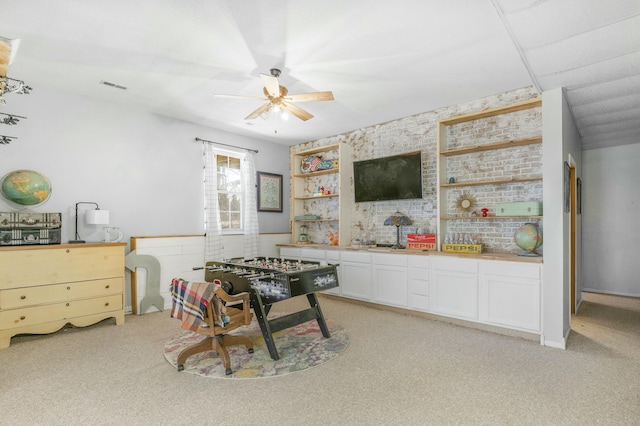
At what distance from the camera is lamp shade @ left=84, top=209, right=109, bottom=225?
3.98m

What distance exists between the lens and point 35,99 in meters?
3.90

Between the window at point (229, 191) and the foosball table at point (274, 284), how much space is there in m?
2.20

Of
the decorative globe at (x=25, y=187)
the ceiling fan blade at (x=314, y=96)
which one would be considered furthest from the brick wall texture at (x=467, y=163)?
the decorative globe at (x=25, y=187)

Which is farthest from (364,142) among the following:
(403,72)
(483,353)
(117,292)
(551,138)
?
(117,292)

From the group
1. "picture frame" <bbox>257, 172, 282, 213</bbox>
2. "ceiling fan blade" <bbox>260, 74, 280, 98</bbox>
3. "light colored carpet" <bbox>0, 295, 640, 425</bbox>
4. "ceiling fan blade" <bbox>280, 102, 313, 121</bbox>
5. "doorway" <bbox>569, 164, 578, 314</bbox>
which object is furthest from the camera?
"picture frame" <bbox>257, 172, 282, 213</bbox>

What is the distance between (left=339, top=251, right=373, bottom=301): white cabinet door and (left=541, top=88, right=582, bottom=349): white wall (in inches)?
84.9

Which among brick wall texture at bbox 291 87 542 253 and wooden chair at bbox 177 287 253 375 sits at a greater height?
brick wall texture at bbox 291 87 542 253

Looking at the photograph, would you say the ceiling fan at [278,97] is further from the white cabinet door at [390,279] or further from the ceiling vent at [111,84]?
the white cabinet door at [390,279]

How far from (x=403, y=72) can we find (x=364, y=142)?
2131mm

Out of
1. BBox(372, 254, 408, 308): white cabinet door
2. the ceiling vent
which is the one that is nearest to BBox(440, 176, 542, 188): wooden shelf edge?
BBox(372, 254, 408, 308): white cabinet door

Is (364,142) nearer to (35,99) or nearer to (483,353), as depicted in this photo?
(483,353)

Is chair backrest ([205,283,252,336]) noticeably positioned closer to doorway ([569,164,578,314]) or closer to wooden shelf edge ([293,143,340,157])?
wooden shelf edge ([293,143,340,157])

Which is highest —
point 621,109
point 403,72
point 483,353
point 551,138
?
point 403,72

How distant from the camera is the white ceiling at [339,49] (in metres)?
2.41
